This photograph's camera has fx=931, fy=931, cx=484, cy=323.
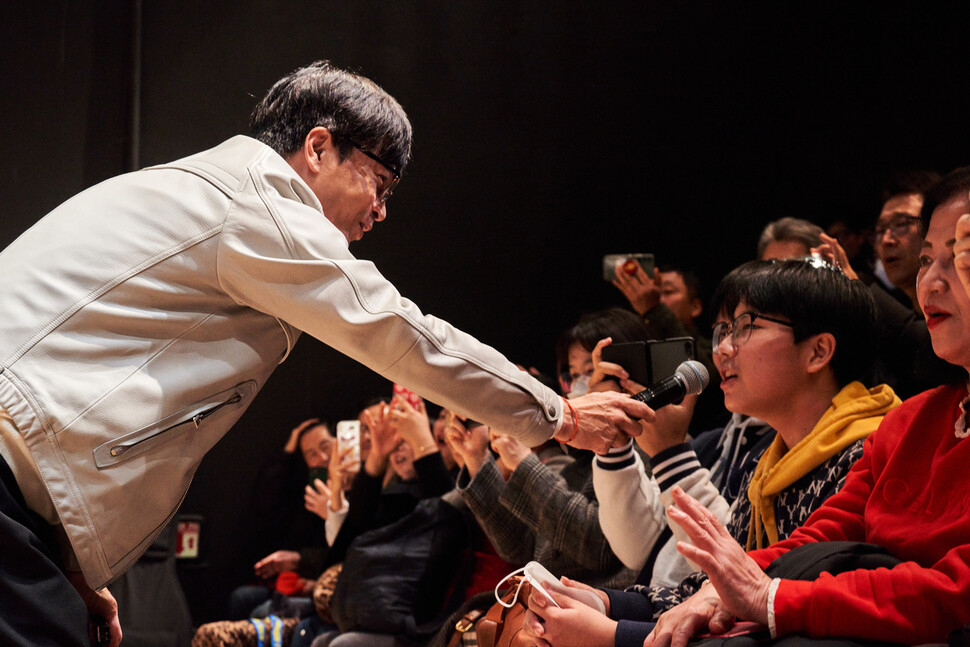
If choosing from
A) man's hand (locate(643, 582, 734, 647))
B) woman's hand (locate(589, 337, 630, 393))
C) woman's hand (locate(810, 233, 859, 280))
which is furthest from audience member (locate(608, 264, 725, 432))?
man's hand (locate(643, 582, 734, 647))

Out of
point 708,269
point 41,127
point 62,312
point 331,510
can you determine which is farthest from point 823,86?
point 62,312

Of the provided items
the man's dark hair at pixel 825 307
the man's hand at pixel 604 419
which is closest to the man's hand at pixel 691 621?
the man's hand at pixel 604 419

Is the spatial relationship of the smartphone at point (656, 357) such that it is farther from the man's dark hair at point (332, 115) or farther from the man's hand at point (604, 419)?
the man's dark hair at point (332, 115)

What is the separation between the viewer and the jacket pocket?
1503mm

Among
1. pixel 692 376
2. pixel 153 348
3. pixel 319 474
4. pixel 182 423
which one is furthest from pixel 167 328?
pixel 319 474

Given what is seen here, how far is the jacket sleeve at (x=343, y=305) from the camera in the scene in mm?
1627

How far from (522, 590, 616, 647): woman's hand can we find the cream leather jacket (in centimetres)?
38

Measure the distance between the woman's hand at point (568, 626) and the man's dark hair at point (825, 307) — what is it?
75cm

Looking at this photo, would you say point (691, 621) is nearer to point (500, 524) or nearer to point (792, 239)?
point (500, 524)

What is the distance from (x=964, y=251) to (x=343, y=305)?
39.2 inches

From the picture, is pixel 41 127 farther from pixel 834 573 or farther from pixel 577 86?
pixel 834 573

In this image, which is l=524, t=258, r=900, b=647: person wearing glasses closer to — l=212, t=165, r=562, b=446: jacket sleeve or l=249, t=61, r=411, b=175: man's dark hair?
l=212, t=165, r=562, b=446: jacket sleeve

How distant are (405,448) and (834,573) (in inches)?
103

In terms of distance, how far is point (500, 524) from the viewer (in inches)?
108
